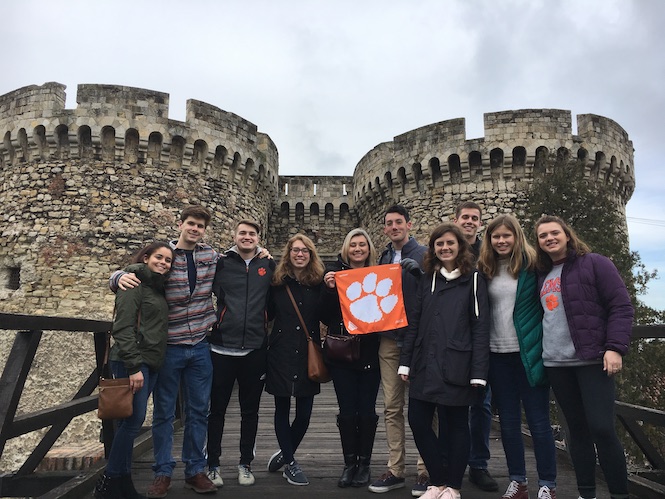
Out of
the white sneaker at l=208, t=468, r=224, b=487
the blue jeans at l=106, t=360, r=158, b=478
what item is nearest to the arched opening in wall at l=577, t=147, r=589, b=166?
the white sneaker at l=208, t=468, r=224, b=487

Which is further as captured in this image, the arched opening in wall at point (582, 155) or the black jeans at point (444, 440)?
the arched opening in wall at point (582, 155)

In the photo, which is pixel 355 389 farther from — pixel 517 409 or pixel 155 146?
pixel 155 146

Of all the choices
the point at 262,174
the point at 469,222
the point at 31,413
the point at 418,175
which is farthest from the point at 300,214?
the point at 31,413

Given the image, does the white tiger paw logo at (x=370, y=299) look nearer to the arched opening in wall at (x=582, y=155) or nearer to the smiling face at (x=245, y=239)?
the smiling face at (x=245, y=239)

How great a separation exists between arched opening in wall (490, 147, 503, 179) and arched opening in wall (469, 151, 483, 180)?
26 cm

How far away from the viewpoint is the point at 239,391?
3.32 metres

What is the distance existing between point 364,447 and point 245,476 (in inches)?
33.1

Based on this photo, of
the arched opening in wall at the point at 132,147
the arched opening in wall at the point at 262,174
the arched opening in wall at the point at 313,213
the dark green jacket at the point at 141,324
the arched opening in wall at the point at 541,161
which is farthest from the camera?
the arched opening in wall at the point at 313,213

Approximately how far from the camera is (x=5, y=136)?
429 inches

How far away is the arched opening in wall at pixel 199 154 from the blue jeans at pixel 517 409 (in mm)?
9806

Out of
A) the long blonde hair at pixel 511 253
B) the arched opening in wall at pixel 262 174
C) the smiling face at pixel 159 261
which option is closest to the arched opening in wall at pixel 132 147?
the arched opening in wall at pixel 262 174

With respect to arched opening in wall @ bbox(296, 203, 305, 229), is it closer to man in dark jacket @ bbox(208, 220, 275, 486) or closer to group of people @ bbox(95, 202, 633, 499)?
group of people @ bbox(95, 202, 633, 499)

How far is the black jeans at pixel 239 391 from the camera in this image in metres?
3.28

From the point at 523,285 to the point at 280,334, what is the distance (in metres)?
1.63
